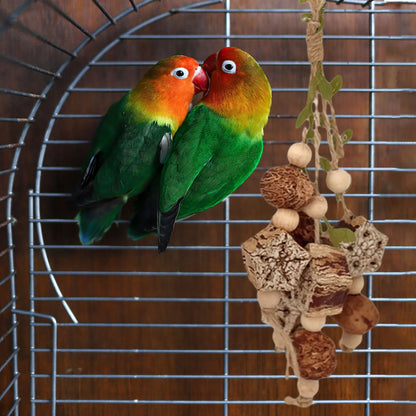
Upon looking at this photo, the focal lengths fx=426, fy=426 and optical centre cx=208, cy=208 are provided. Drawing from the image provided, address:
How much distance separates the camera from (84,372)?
0.77m

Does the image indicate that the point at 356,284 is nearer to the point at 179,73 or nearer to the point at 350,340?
the point at 350,340

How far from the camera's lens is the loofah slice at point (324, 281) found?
456 mm

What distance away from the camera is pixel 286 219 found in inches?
19.1

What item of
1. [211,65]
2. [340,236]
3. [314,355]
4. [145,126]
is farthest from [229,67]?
[314,355]

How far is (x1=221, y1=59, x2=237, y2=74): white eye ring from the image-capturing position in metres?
0.58

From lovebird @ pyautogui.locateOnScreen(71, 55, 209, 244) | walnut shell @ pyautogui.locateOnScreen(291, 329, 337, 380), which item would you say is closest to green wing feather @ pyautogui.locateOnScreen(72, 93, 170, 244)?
lovebird @ pyautogui.locateOnScreen(71, 55, 209, 244)

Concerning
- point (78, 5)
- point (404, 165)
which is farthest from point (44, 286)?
point (404, 165)

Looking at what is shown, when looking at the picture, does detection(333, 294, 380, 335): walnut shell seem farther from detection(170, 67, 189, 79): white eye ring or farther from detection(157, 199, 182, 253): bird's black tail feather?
detection(170, 67, 189, 79): white eye ring

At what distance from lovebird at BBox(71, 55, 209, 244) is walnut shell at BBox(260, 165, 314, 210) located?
182 millimetres

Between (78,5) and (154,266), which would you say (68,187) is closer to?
(154,266)

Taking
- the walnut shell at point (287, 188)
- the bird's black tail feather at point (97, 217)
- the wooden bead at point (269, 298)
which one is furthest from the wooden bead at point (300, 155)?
the bird's black tail feather at point (97, 217)

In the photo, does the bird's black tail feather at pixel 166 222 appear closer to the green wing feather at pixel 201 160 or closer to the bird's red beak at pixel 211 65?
the green wing feather at pixel 201 160

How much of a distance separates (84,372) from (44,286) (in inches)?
6.8

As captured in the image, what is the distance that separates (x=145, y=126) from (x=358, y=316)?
38 cm
